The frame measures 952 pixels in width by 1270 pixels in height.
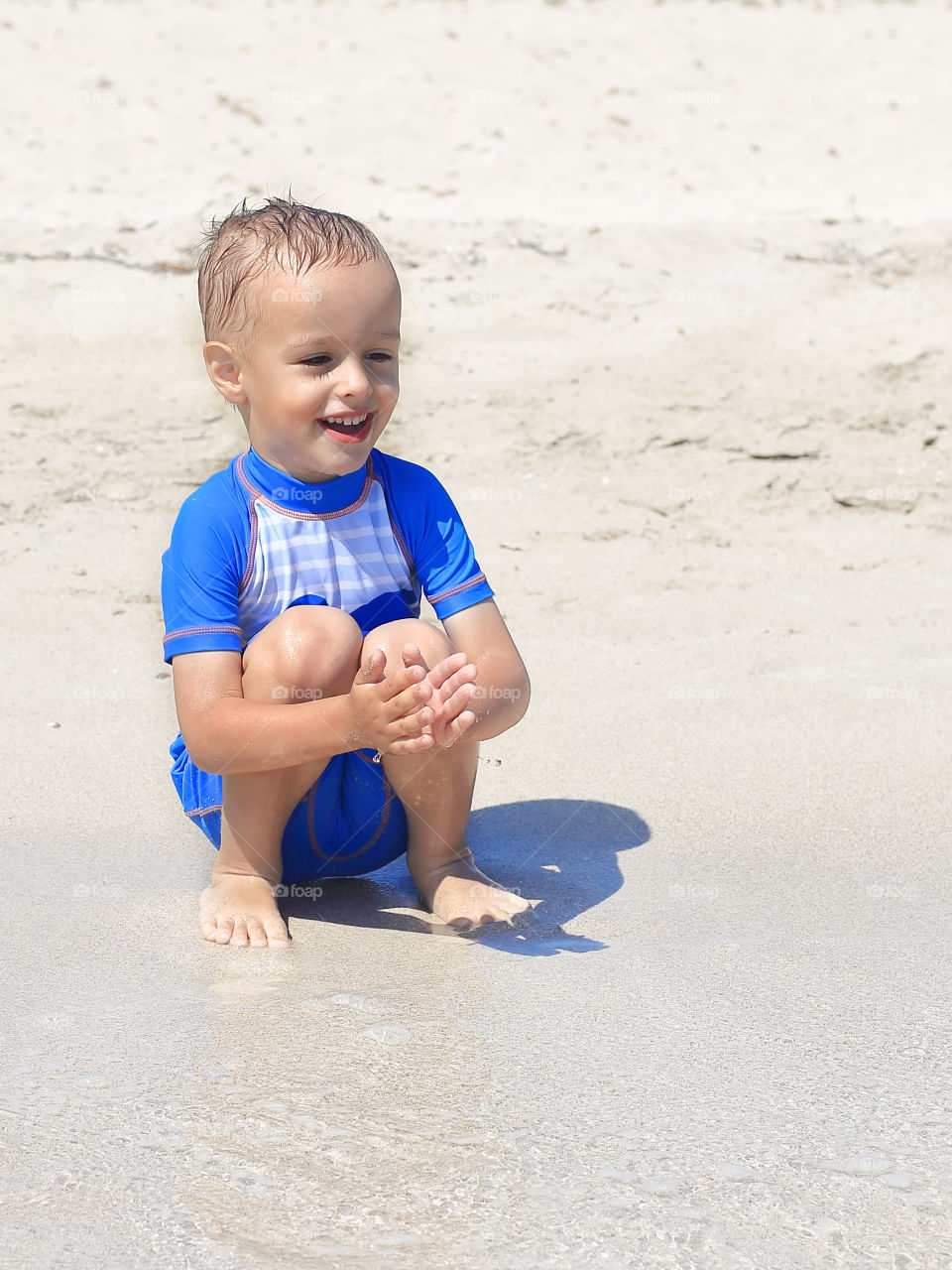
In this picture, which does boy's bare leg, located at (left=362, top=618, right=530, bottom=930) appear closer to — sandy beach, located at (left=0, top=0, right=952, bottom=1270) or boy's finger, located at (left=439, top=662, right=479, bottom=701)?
sandy beach, located at (left=0, top=0, right=952, bottom=1270)

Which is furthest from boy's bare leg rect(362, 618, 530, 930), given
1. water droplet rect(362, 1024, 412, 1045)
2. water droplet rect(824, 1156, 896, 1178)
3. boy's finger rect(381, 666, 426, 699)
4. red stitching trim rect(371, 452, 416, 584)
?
water droplet rect(824, 1156, 896, 1178)

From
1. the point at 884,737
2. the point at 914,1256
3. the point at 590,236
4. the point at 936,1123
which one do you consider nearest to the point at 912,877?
the point at 884,737

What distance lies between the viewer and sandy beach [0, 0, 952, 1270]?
58.2 inches

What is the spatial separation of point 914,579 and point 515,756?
1597 mm

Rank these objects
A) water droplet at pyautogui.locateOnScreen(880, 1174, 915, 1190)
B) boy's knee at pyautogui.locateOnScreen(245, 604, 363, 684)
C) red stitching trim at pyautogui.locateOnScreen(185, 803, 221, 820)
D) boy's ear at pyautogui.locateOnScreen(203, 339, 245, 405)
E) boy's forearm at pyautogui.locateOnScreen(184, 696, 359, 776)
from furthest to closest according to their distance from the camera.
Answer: red stitching trim at pyautogui.locateOnScreen(185, 803, 221, 820) → boy's ear at pyautogui.locateOnScreen(203, 339, 245, 405) → boy's knee at pyautogui.locateOnScreen(245, 604, 363, 684) → boy's forearm at pyautogui.locateOnScreen(184, 696, 359, 776) → water droplet at pyautogui.locateOnScreen(880, 1174, 915, 1190)

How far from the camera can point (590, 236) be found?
6.09 m

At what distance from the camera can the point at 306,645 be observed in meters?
1.97

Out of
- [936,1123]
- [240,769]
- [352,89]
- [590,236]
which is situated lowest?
[936,1123]

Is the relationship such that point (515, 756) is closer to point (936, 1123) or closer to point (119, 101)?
point (936, 1123)

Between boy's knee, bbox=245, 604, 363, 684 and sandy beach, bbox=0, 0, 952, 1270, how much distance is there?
0.40 meters

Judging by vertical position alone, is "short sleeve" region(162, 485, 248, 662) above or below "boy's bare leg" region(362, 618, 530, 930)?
above

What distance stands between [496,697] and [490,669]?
0.19 feet

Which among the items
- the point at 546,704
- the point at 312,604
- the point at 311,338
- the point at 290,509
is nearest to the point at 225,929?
the point at 312,604

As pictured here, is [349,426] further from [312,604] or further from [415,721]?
[415,721]
